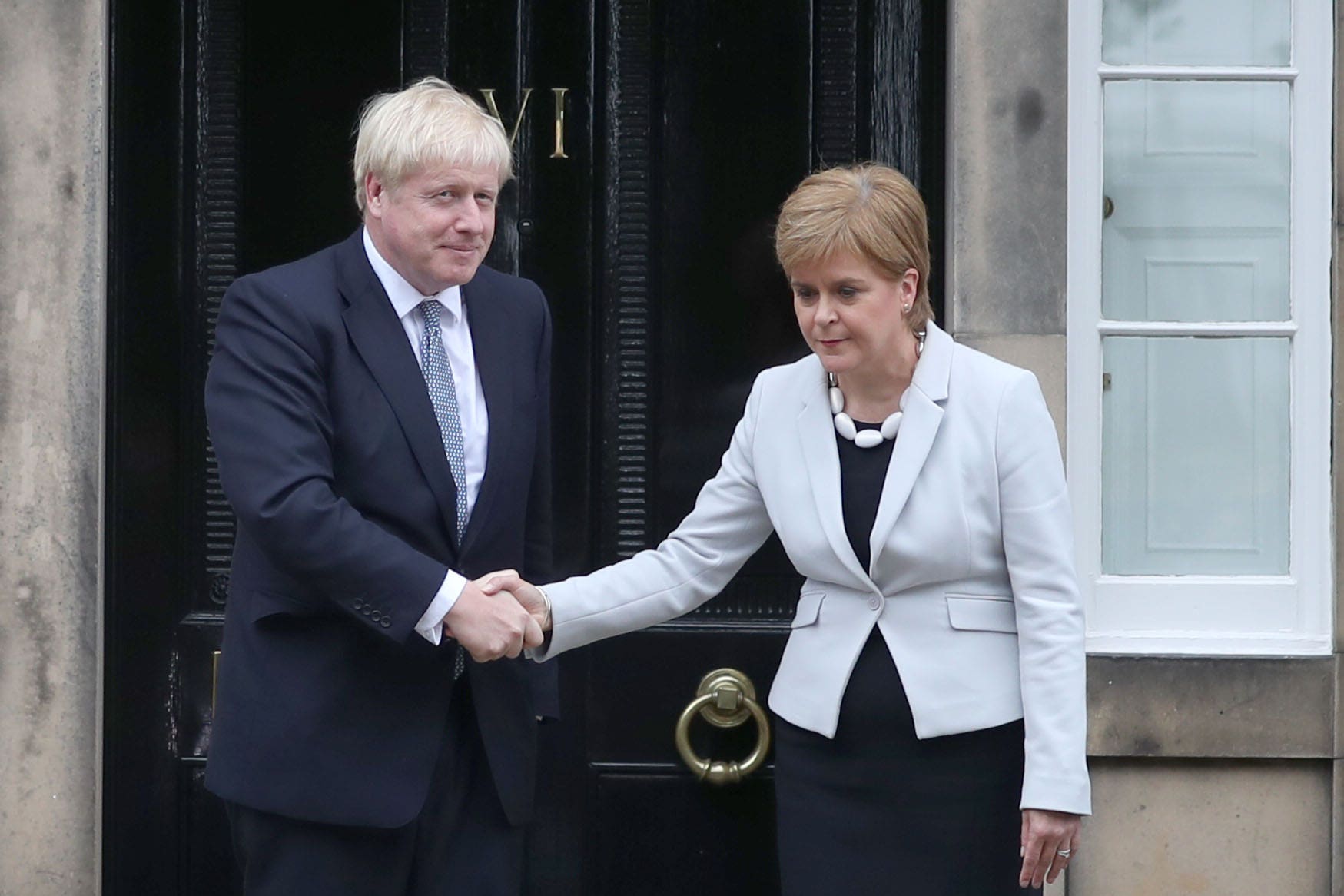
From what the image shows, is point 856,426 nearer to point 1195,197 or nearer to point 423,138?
point 423,138

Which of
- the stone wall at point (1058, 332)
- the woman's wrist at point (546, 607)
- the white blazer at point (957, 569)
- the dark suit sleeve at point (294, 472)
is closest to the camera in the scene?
the dark suit sleeve at point (294, 472)

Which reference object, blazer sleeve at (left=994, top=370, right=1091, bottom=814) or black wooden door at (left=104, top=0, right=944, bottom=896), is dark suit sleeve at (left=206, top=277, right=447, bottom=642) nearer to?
blazer sleeve at (left=994, top=370, right=1091, bottom=814)

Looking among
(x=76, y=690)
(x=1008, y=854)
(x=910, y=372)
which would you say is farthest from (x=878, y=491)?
(x=76, y=690)

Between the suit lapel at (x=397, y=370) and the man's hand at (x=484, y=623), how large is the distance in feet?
0.42

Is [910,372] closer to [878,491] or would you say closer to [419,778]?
[878,491]

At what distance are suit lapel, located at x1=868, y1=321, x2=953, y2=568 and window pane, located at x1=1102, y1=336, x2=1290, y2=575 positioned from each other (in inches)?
47.2

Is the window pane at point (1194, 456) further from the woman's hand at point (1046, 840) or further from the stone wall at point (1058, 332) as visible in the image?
the woman's hand at point (1046, 840)

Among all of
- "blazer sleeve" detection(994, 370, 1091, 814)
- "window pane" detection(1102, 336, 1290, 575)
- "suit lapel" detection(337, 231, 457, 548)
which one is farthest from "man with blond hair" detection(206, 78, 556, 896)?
"window pane" detection(1102, 336, 1290, 575)

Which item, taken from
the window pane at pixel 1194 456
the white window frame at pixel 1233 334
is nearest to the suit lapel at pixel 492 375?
the white window frame at pixel 1233 334

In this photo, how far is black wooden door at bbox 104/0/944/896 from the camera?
3984 mm

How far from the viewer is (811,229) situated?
281cm

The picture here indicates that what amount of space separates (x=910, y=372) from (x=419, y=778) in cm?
110

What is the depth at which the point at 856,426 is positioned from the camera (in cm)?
296

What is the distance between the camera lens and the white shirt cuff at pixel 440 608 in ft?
9.17
